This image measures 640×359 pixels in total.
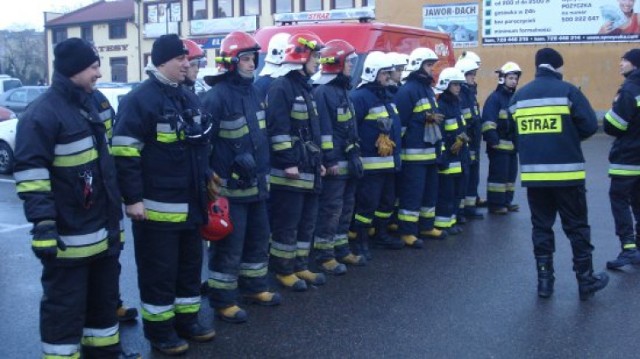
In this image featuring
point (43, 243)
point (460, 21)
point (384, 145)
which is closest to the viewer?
point (43, 243)

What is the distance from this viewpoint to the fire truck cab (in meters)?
10.1

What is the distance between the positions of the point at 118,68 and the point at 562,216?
4658 centimetres

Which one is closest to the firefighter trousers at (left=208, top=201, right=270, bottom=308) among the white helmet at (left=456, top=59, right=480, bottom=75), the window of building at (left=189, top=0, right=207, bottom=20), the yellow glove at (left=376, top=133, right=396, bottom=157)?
the yellow glove at (left=376, top=133, right=396, bottom=157)

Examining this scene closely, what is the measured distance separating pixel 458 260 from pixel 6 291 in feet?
14.4

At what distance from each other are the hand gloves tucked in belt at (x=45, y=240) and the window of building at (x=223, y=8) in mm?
40938

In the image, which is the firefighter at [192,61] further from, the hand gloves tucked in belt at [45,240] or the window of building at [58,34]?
the window of building at [58,34]

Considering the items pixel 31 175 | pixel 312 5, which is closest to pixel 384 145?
pixel 31 175

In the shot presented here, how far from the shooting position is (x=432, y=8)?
28172mm

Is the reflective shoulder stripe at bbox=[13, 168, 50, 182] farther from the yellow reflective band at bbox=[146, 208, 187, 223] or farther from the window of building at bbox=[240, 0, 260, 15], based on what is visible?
the window of building at bbox=[240, 0, 260, 15]

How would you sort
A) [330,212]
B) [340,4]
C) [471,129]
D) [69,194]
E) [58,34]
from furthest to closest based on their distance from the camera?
[58,34], [340,4], [471,129], [330,212], [69,194]

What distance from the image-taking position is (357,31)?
33.4ft

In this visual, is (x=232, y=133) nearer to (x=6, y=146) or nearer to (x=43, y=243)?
(x=43, y=243)

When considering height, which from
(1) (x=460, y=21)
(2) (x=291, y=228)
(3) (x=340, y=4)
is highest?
(3) (x=340, y=4)

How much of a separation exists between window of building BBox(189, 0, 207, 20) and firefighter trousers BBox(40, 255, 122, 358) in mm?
41753
